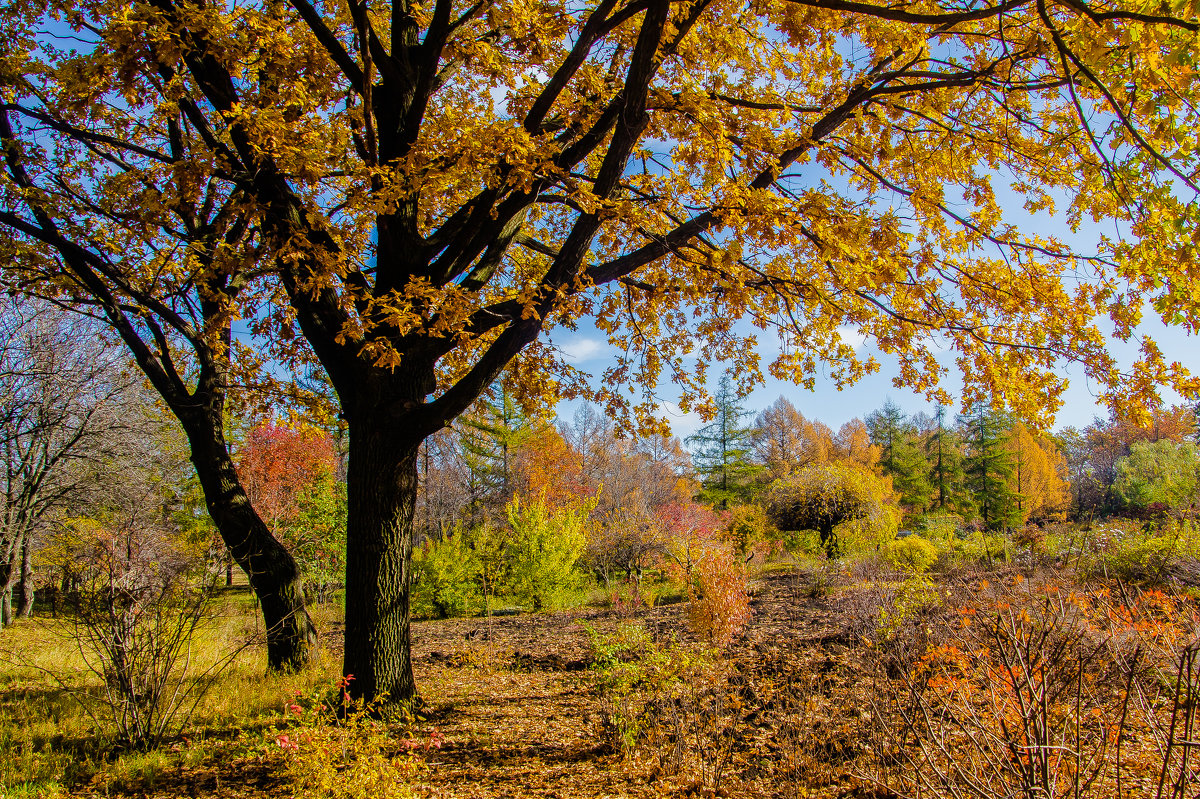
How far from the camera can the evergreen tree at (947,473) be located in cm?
3375

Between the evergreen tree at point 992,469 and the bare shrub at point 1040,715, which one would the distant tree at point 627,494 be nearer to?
the bare shrub at point 1040,715

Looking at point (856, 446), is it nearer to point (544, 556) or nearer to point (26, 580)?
point (544, 556)

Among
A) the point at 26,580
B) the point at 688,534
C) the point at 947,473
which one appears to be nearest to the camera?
the point at 688,534

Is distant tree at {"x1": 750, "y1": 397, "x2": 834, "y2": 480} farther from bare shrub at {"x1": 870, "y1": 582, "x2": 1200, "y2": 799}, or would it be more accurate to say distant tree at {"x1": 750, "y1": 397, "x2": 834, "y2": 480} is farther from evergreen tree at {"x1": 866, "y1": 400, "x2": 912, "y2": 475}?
bare shrub at {"x1": 870, "y1": 582, "x2": 1200, "y2": 799}

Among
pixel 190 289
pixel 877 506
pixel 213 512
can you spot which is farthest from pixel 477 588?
pixel 877 506

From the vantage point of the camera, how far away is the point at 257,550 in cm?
554

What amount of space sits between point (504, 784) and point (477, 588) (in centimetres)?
995

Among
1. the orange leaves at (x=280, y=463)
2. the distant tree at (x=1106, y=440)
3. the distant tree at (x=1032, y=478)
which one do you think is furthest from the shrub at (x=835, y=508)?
the distant tree at (x=1106, y=440)

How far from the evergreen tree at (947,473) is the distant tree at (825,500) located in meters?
23.0

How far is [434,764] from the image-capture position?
3.78 meters

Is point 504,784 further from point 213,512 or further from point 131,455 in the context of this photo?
point 131,455

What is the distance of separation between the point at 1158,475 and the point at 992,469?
8.21 metres

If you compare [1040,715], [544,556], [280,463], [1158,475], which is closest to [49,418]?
[280,463]

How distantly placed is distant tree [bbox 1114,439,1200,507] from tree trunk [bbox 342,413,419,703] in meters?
23.3
